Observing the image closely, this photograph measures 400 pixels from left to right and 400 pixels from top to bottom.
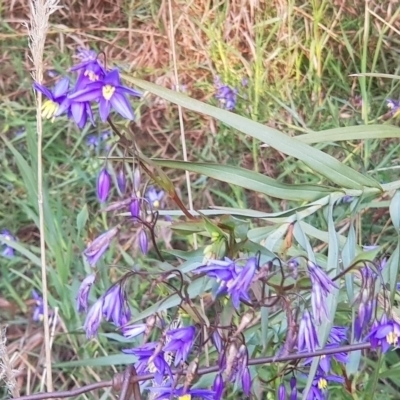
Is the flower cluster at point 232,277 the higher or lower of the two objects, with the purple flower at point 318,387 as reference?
higher

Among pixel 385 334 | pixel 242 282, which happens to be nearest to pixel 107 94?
pixel 242 282

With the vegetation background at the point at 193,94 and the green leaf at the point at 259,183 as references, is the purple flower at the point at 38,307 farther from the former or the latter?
the green leaf at the point at 259,183

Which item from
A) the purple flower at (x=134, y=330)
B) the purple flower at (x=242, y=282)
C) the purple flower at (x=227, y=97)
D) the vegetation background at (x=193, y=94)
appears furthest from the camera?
the purple flower at (x=227, y=97)

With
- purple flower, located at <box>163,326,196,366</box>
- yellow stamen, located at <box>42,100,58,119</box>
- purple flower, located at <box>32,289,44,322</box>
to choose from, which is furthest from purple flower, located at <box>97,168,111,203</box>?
purple flower, located at <box>32,289,44,322</box>

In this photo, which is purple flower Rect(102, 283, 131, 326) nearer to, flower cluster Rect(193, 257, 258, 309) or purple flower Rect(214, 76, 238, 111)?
flower cluster Rect(193, 257, 258, 309)

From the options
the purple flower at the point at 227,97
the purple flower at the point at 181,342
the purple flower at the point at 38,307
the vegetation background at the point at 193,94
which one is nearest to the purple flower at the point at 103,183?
the purple flower at the point at 181,342

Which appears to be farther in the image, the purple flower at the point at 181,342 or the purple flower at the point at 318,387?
the purple flower at the point at 318,387

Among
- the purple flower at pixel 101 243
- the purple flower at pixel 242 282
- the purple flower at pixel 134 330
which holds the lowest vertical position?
the purple flower at pixel 134 330
